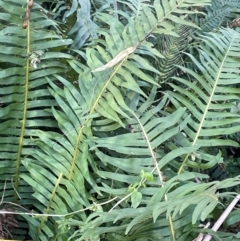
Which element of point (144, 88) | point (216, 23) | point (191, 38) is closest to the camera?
point (144, 88)

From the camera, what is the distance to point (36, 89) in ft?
3.05

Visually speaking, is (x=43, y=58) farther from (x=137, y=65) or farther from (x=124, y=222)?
(x=124, y=222)

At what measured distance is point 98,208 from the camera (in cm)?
78

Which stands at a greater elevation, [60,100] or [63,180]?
[60,100]

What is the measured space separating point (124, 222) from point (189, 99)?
1.15ft

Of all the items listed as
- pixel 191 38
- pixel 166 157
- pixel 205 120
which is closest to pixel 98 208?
pixel 166 157

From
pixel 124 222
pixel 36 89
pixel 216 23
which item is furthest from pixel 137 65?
pixel 216 23

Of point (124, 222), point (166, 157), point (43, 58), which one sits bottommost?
point (124, 222)

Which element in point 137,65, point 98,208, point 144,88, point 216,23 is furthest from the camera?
point 216,23

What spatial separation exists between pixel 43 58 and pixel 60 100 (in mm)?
94

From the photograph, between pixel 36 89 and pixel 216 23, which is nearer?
pixel 36 89

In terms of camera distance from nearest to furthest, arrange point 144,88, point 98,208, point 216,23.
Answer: point 98,208 → point 144,88 → point 216,23

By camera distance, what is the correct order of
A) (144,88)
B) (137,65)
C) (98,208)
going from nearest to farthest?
(98,208) < (137,65) < (144,88)

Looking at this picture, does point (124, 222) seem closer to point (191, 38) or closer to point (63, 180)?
point (63, 180)
